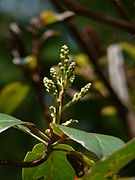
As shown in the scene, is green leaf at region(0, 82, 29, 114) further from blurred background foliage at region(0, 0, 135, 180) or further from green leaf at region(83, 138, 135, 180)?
green leaf at region(83, 138, 135, 180)

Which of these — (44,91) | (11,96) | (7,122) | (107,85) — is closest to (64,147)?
(7,122)

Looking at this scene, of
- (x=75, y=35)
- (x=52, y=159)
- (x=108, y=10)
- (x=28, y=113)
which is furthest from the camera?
(x=108, y=10)

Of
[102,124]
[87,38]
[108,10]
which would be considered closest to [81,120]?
[102,124]

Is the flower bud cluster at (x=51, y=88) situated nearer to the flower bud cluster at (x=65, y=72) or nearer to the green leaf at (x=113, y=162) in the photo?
the flower bud cluster at (x=65, y=72)

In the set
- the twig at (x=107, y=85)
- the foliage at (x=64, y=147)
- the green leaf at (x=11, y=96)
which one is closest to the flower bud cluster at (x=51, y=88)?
the foliage at (x=64, y=147)

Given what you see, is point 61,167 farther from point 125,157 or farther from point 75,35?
point 75,35

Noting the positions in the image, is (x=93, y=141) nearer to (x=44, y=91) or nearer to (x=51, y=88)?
(x=51, y=88)

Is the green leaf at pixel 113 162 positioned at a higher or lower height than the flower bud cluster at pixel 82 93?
lower
